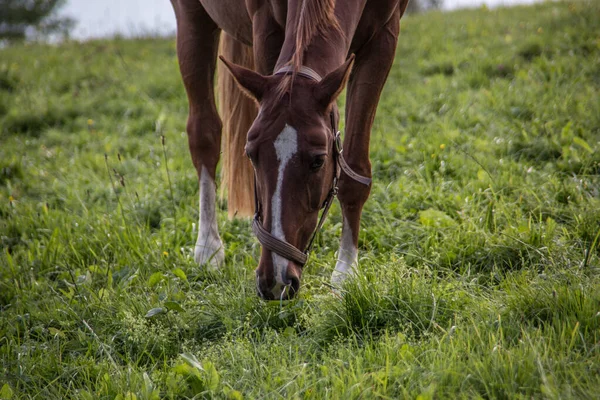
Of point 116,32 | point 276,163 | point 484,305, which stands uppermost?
point 116,32

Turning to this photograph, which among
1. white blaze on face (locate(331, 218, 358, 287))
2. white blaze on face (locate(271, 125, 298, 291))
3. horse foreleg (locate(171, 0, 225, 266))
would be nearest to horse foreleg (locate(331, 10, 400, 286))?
white blaze on face (locate(331, 218, 358, 287))

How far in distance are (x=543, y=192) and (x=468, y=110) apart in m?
1.77

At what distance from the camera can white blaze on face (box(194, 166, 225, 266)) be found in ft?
11.5

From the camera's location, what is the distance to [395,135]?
16.7 feet

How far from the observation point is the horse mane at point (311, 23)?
2549 mm

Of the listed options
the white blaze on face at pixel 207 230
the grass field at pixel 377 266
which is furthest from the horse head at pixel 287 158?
the white blaze on face at pixel 207 230

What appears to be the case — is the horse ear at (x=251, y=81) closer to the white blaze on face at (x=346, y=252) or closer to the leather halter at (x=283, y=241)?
the leather halter at (x=283, y=241)

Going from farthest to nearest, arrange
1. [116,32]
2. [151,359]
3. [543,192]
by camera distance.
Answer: [116,32] → [543,192] → [151,359]

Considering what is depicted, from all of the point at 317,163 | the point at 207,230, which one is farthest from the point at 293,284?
the point at 207,230

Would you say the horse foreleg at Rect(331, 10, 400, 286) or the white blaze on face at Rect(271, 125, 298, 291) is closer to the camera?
the white blaze on face at Rect(271, 125, 298, 291)

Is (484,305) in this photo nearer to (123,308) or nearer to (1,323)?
(123,308)

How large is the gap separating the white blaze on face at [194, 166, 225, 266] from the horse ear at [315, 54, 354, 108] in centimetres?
131

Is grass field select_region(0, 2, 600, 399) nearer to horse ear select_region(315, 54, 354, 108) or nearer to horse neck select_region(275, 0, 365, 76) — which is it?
horse ear select_region(315, 54, 354, 108)

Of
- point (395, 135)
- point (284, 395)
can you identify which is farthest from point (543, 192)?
point (284, 395)
